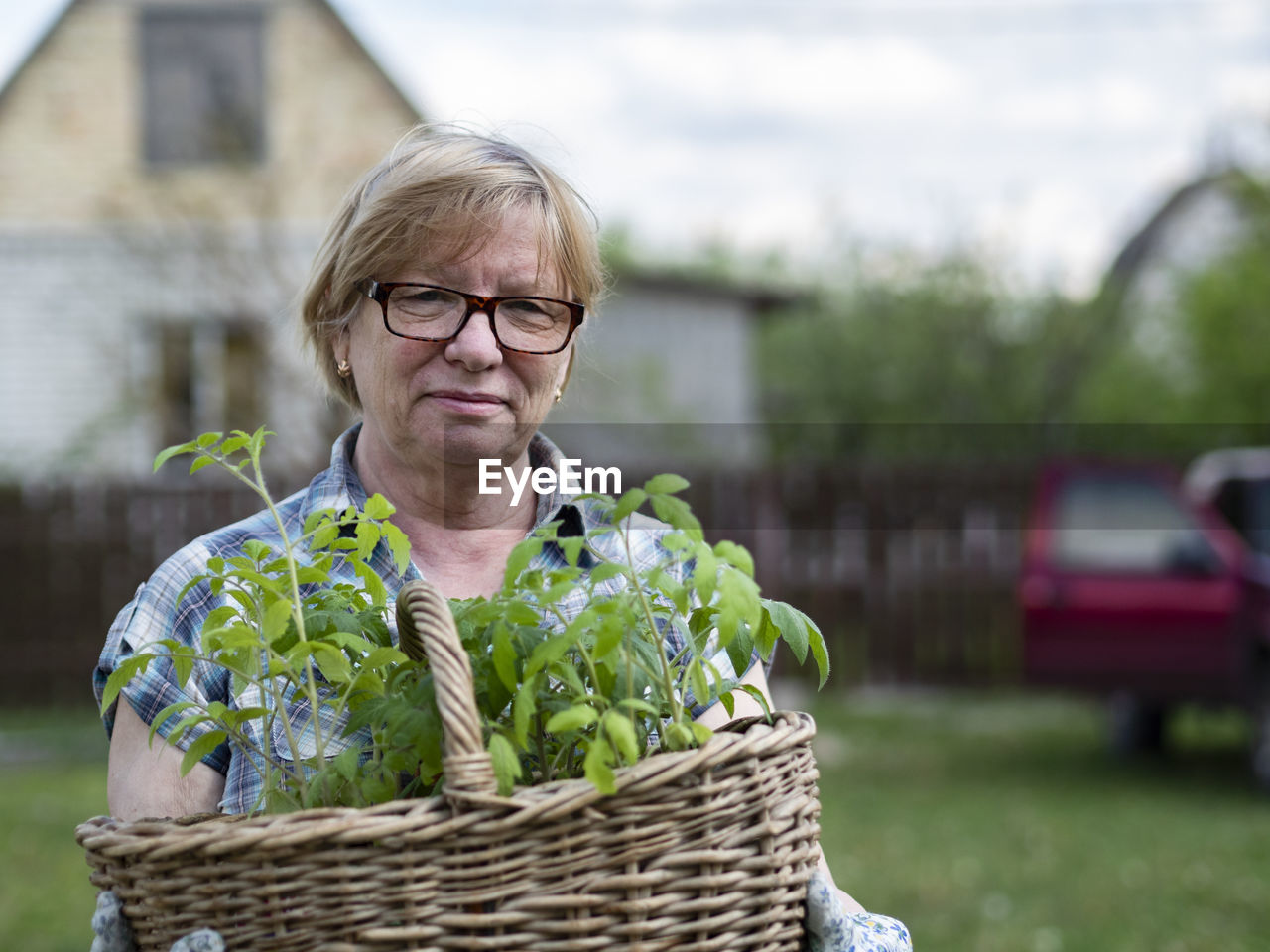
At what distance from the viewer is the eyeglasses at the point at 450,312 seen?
184 centimetres

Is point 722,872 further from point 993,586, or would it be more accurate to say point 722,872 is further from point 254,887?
point 993,586

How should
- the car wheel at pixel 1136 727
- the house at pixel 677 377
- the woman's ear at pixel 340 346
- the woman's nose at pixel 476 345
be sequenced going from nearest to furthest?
1. the woman's nose at pixel 476 345
2. the woman's ear at pixel 340 346
3. the car wheel at pixel 1136 727
4. the house at pixel 677 377

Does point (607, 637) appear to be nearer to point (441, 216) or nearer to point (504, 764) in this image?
point (504, 764)

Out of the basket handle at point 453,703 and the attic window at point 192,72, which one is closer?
the basket handle at point 453,703

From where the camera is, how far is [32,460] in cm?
1295

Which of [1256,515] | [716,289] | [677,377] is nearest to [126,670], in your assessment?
[1256,515]

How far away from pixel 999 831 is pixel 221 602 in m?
5.47

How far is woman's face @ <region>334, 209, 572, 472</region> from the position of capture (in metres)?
1.85

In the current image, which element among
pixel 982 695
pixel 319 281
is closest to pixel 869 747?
pixel 982 695

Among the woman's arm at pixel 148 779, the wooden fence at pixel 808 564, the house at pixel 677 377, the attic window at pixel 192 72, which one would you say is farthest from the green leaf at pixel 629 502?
the attic window at pixel 192 72

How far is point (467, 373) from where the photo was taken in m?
1.85

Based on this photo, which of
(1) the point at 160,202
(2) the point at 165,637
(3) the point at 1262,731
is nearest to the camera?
(2) the point at 165,637

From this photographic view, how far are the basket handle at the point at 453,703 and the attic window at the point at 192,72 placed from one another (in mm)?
12426

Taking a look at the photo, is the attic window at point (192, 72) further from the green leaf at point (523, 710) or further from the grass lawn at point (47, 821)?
the green leaf at point (523, 710)
